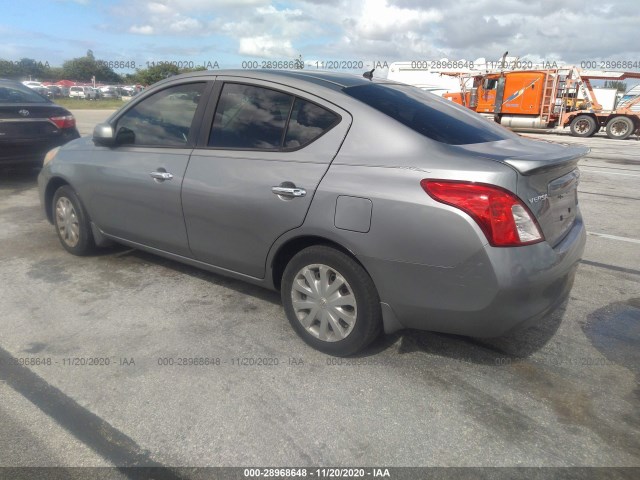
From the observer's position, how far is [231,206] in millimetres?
3254

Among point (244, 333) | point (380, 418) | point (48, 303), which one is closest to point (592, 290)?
point (380, 418)

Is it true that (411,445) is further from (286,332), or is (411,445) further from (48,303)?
(48,303)

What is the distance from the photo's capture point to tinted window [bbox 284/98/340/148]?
297 cm

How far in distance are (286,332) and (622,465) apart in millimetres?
1940

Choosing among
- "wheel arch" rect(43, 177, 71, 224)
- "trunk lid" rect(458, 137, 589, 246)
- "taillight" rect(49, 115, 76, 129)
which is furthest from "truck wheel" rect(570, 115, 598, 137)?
"wheel arch" rect(43, 177, 71, 224)

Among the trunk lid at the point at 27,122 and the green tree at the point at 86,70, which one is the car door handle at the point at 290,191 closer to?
the trunk lid at the point at 27,122

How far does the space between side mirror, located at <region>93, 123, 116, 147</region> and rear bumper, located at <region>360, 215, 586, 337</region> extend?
2.48 m

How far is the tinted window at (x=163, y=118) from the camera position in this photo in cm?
367

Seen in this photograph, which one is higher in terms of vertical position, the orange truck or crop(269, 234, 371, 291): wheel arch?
the orange truck

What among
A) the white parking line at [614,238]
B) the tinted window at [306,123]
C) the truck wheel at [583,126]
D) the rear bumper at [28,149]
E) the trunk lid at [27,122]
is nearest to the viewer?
the tinted window at [306,123]

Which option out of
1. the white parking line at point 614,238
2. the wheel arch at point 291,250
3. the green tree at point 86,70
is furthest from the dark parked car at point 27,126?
the green tree at point 86,70

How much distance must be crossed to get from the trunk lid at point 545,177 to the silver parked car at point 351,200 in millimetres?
12

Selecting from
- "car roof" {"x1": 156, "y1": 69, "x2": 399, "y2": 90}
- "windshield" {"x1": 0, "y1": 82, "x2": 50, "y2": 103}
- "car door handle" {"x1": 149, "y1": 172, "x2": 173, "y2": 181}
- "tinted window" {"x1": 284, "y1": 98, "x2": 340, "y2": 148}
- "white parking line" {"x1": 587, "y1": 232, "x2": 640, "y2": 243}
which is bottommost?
"white parking line" {"x1": 587, "y1": 232, "x2": 640, "y2": 243}

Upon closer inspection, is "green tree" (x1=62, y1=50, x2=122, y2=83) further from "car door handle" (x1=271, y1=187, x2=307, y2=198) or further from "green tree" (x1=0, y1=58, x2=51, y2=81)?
"car door handle" (x1=271, y1=187, x2=307, y2=198)
